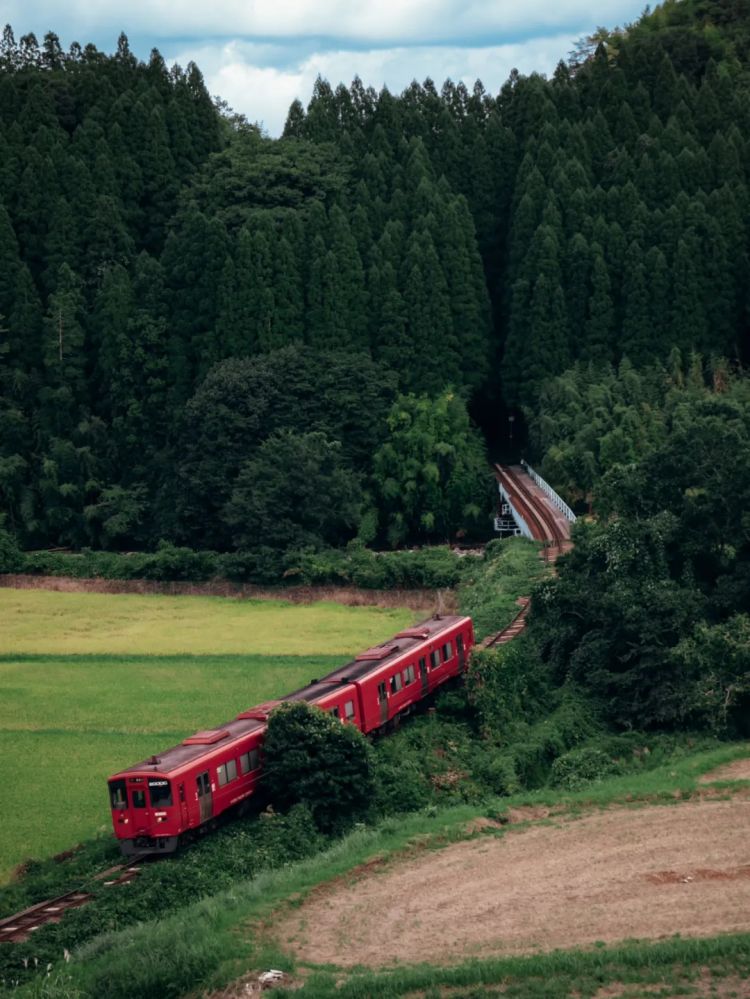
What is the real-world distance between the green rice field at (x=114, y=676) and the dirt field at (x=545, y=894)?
302 inches

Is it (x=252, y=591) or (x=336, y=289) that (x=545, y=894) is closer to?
(x=252, y=591)

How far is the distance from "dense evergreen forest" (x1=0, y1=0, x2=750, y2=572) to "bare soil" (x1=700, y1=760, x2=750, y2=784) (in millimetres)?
26791

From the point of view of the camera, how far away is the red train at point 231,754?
2919 cm

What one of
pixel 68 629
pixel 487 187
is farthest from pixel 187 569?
pixel 487 187

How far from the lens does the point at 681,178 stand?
243 feet

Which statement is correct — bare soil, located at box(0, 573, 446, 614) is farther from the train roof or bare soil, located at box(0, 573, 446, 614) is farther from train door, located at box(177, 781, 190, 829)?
train door, located at box(177, 781, 190, 829)

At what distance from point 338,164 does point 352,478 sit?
1931 centimetres

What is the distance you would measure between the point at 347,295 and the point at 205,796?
43.0m

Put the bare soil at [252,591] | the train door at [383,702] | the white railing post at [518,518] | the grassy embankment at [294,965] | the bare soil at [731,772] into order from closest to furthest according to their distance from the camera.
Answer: the grassy embankment at [294,965], the bare soil at [731,772], the train door at [383,702], the bare soil at [252,591], the white railing post at [518,518]

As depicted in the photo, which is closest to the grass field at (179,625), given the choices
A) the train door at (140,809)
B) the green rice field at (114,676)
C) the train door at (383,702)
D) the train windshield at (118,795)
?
the green rice field at (114,676)

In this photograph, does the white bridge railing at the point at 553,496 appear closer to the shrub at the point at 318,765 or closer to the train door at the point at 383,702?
the train door at the point at 383,702

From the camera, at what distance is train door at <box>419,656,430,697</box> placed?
3809 cm

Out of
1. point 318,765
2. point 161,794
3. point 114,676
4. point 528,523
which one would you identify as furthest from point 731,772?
point 528,523

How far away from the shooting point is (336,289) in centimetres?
7056
